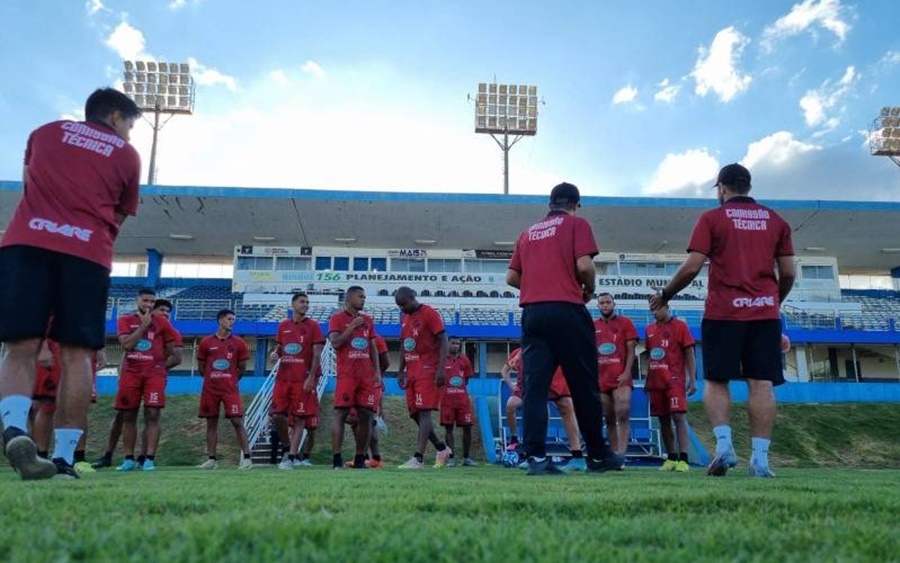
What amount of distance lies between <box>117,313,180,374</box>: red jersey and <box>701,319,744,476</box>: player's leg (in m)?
6.36

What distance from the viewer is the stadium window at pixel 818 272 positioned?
36622 millimetres

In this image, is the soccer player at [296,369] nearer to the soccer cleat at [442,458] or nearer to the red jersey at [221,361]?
the red jersey at [221,361]

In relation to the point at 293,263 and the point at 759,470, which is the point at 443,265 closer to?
the point at 293,263

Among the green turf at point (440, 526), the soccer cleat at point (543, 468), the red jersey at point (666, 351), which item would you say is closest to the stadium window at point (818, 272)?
the red jersey at point (666, 351)

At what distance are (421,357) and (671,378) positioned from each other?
311 cm

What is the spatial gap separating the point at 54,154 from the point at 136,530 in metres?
2.97

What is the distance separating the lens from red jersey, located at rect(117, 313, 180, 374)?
8.05m

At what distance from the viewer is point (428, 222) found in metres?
32.6

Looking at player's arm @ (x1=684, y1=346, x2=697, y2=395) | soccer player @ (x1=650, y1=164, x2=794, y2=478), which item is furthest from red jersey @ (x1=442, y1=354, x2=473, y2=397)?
soccer player @ (x1=650, y1=164, x2=794, y2=478)

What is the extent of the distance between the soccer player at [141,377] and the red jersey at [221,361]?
2.11 ft

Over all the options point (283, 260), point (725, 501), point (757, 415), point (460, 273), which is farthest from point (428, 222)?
point (725, 501)

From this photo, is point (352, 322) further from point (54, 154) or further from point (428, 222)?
point (428, 222)

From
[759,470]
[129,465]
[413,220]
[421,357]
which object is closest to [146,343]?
[129,465]

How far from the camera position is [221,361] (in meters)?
8.81
